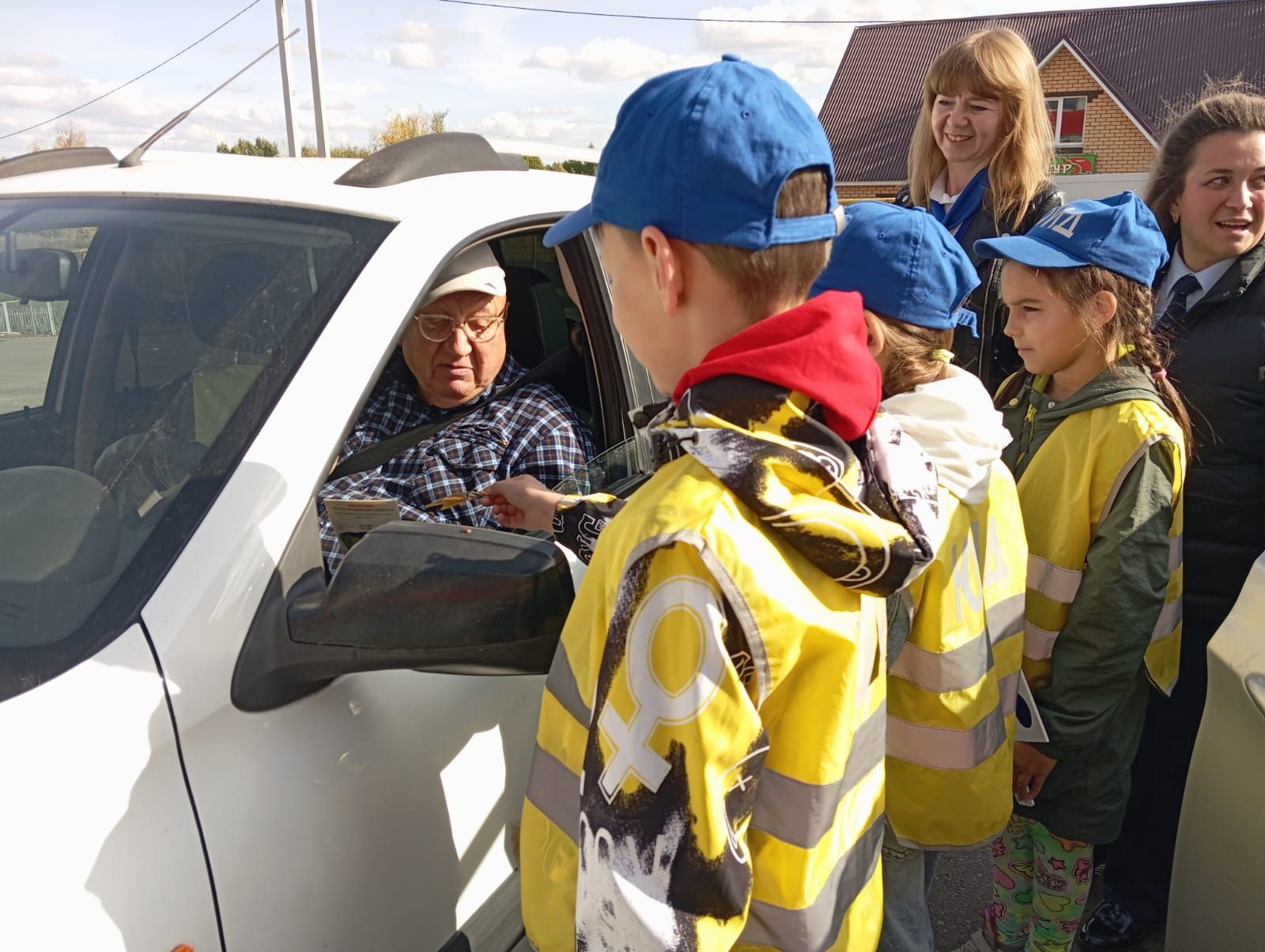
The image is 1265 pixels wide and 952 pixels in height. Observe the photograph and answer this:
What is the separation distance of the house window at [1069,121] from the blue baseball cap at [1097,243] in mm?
31229

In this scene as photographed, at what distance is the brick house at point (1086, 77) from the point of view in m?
28.3

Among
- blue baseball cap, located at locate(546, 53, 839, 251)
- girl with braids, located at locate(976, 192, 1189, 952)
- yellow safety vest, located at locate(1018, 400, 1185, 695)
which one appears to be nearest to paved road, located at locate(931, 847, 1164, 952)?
girl with braids, located at locate(976, 192, 1189, 952)

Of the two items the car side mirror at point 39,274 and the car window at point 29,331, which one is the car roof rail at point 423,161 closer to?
the car window at point 29,331

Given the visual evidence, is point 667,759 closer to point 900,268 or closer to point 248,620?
point 248,620

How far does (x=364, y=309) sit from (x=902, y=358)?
94cm

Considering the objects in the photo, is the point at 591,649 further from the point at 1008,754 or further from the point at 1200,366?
the point at 1200,366

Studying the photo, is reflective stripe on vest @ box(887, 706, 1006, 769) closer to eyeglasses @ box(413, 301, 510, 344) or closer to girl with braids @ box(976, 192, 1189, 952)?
girl with braids @ box(976, 192, 1189, 952)

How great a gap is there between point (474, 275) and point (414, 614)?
115cm

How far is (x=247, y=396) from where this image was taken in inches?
54.7

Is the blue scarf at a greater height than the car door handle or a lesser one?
greater

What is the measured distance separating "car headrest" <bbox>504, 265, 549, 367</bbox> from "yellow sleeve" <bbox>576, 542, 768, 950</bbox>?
184 centimetres

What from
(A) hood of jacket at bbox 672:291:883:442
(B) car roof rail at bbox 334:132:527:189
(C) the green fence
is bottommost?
(C) the green fence

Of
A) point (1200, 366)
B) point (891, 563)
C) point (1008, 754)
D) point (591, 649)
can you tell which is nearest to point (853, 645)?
Answer: point (891, 563)

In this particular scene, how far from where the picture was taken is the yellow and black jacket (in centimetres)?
96
